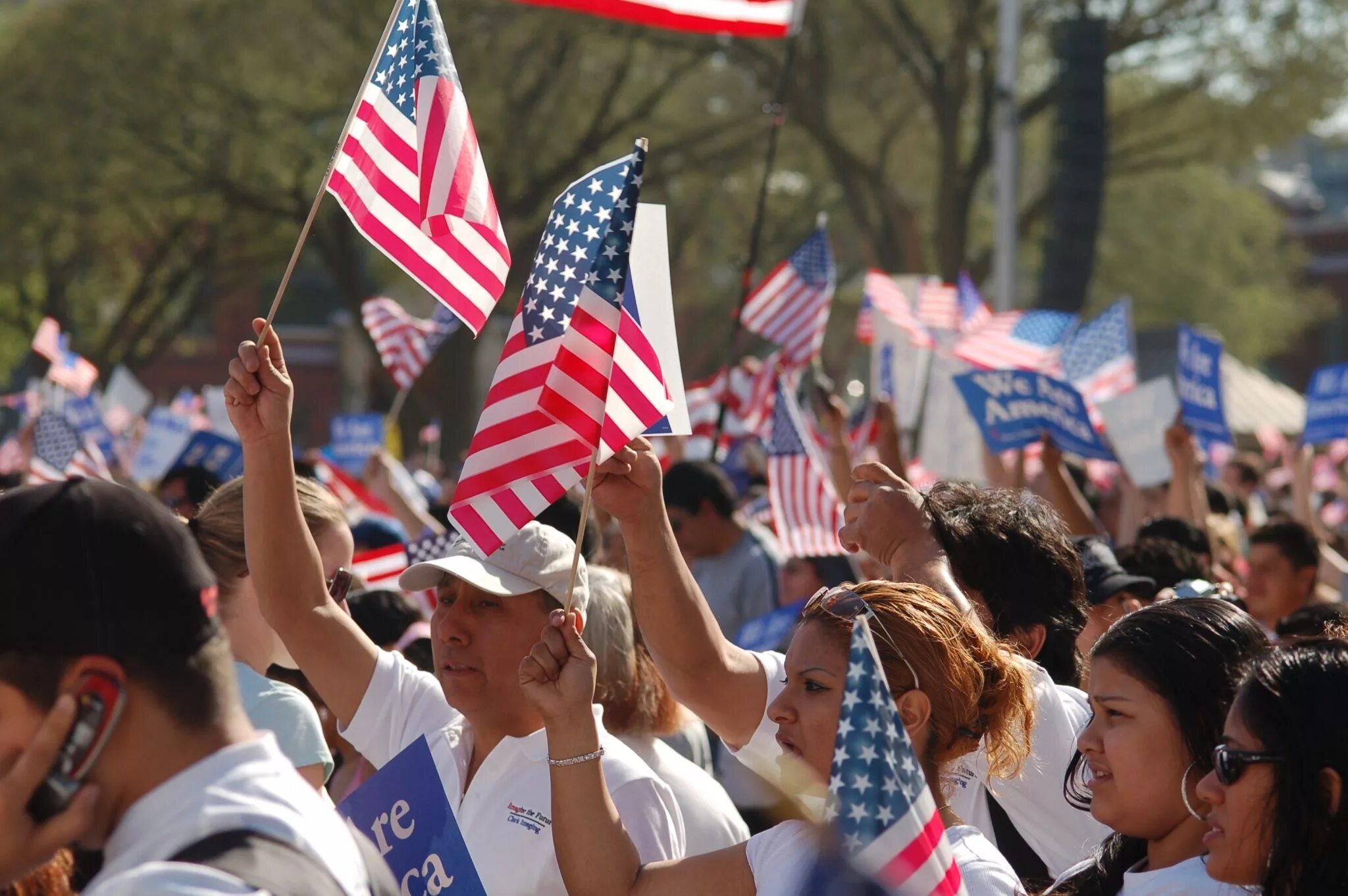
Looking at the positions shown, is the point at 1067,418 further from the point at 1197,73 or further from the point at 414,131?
the point at 1197,73

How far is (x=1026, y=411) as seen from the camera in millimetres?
7547

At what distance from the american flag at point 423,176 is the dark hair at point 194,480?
3.64 m

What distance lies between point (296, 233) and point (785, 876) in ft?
86.2

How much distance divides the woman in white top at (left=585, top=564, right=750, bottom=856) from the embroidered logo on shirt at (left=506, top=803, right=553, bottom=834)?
77 cm

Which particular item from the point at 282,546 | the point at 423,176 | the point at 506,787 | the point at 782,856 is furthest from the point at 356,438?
the point at 782,856

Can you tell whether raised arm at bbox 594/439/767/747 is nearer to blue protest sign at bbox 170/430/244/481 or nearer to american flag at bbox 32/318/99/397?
blue protest sign at bbox 170/430/244/481

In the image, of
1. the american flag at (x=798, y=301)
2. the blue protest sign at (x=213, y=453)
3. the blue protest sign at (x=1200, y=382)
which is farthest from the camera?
the american flag at (x=798, y=301)

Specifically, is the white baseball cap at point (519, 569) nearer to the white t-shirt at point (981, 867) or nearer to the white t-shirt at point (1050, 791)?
the white t-shirt at point (1050, 791)

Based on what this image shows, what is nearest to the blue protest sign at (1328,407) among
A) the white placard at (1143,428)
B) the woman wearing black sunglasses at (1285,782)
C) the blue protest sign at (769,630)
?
the white placard at (1143,428)

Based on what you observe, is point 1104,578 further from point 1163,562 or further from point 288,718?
point 288,718

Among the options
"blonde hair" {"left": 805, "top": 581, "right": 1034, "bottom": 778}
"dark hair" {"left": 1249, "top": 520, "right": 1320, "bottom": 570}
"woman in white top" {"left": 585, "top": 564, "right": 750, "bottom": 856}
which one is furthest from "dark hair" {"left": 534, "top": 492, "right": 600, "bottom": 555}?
"dark hair" {"left": 1249, "top": 520, "right": 1320, "bottom": 570}

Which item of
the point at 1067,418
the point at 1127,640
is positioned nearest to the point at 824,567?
the point at 1067,418

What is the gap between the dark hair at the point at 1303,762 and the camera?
250 centimetres

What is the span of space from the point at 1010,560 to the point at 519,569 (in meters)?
1.11
